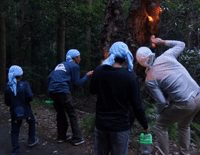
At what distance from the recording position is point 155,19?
16.6 feet

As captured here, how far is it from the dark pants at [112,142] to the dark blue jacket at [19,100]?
93.4 inches

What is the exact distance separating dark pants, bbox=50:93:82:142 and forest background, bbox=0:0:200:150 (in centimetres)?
192

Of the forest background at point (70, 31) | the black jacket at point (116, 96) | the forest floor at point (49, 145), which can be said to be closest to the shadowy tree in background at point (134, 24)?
the forest background at point (70, 31)

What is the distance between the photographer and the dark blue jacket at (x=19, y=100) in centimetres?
447

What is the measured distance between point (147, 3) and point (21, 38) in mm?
13444

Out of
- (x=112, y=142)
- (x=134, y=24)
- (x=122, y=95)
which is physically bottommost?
(x=112, y=142)

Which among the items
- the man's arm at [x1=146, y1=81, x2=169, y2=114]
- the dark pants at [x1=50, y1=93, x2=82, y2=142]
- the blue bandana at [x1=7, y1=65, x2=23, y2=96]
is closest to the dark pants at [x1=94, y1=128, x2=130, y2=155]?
the man's arm at [x1=146, y1=81, x2=169, y2=114]

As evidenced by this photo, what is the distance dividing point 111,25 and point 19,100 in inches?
116

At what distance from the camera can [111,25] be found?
5.34m

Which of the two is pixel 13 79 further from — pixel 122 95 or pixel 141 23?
pixel 141 23

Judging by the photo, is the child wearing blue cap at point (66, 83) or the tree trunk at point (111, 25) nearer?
the child wearing blue cap at point (66, 83)

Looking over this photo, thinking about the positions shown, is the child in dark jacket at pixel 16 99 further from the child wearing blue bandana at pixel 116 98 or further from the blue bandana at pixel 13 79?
the child wearing blue bandana at pixel 116 98

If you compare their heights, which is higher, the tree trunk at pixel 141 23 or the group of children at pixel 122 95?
the tree trunk at pixel 141 23

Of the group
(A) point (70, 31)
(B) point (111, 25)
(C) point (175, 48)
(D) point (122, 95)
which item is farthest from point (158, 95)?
(A) point (70, 31)
